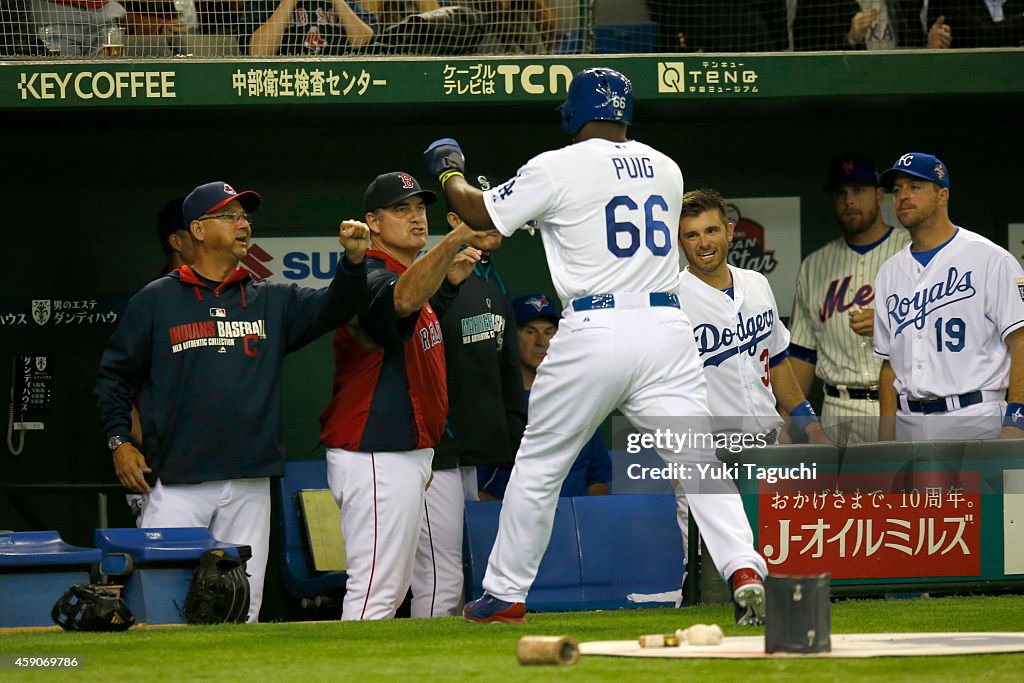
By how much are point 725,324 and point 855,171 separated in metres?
1.48

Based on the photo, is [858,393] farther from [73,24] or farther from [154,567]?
[73,24]

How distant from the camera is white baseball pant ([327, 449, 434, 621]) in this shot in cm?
536

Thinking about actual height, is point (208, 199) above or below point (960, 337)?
above

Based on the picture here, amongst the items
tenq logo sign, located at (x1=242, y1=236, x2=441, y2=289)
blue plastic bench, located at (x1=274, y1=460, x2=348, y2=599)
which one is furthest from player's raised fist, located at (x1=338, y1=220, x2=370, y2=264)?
tenq logo sign, located at (x1=242, y1=236, x2=441, y2=289)

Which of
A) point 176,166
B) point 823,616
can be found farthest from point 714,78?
point 823,616

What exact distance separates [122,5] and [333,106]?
1.25m

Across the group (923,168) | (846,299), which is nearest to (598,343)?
(923,168)

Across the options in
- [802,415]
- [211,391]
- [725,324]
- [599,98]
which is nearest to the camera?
[599,98]

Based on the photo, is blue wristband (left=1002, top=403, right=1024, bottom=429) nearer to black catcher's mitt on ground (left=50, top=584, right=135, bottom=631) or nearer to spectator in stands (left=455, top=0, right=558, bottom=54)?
spectator in stands (left=455, top=0, right=558, bottom=54)

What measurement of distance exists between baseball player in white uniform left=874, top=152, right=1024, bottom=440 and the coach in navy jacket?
7.80 feet

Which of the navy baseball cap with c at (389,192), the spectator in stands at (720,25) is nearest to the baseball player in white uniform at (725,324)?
the navy baseball cap with c at (389,192)

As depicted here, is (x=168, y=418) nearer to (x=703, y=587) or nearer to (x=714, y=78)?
(x=703, y=587)

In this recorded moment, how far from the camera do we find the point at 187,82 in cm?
707

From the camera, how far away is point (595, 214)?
4.66 metres
